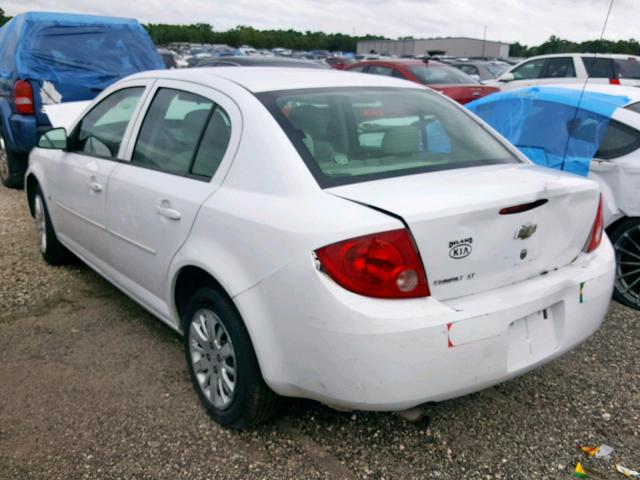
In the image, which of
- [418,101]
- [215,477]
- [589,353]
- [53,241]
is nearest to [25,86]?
[53,241]

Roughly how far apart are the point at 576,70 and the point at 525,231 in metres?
10.5

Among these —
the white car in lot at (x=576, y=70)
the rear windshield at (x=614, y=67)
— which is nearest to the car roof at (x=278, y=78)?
the white car in lot at (x=576, y=70)

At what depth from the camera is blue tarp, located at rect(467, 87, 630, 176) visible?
458 centimetres

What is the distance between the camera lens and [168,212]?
9.57 feet

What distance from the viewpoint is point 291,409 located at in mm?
2951

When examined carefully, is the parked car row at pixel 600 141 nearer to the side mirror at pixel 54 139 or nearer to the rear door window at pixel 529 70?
the side mirror at pixel 54 139

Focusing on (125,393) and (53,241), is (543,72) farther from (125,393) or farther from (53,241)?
(125,393)

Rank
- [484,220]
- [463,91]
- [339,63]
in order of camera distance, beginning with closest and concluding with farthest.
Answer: [484,220], [463,91], [339,63]

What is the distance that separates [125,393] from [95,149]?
5.33 feet

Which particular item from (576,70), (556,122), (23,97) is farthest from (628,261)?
(576,70)

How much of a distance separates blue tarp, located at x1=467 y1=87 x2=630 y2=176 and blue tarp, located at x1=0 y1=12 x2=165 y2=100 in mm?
4922

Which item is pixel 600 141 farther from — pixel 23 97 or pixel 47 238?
pixel 23 97

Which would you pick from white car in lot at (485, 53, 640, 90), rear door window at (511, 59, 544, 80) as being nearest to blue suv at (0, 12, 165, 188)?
white car in lot at (485, 53, 640, 90)

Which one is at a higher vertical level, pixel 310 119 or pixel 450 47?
pixel 310 119
